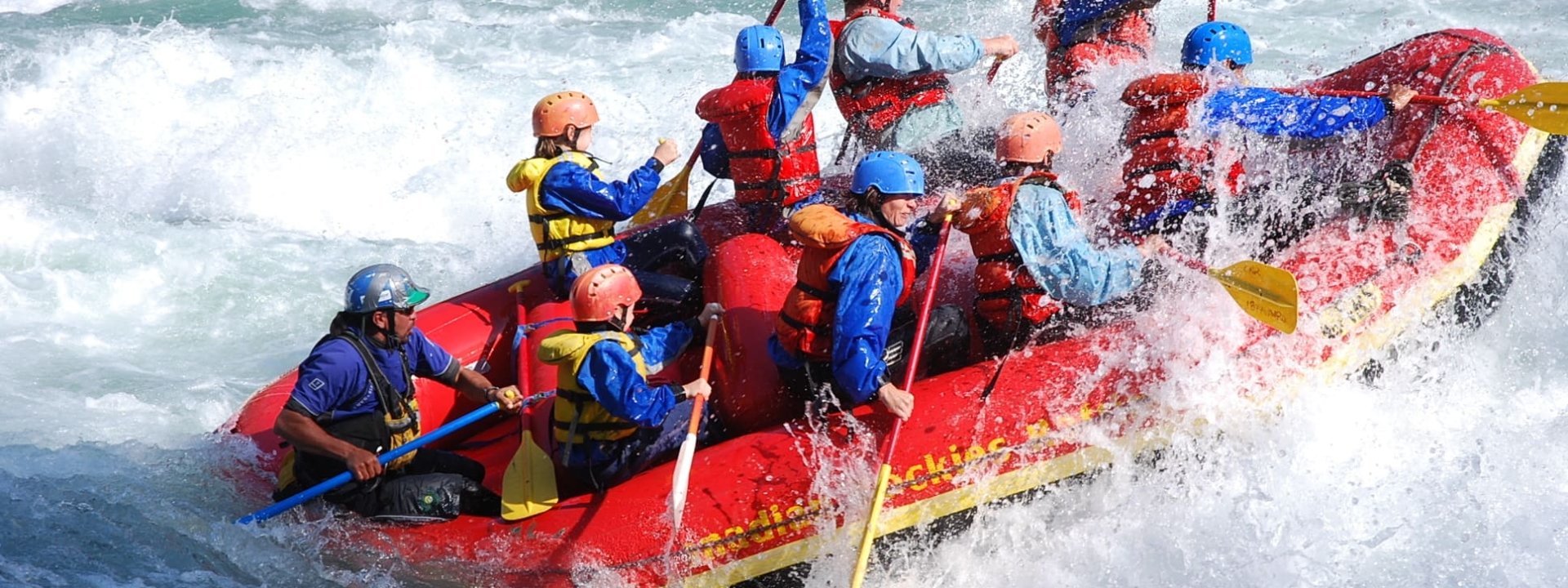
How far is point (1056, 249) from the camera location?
469 centimetres

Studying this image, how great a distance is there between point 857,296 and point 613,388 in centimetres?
83

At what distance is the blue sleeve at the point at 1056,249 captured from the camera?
4684mm

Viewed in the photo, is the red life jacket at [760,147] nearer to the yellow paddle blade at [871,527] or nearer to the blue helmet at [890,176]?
the blue helmet at [890,176]

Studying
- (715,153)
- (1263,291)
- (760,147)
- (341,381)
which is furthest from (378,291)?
(1263,291)

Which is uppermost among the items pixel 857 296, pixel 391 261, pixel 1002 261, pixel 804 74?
pixel 804 74

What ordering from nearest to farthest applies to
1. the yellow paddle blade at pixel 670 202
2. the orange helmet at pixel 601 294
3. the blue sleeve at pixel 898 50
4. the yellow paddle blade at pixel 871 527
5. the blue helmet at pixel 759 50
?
the yellow paddle blade at pixel 871 527, the orange helmet at pixel 601 294, the blue helmet at pixel 759 50, the blue sleeve at pixel 898 50, the yellow paddle blade at pixel 670 202

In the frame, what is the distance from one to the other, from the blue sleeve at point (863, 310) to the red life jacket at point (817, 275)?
0.17 ft

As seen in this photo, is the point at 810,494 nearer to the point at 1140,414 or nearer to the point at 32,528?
the point at 1140,414

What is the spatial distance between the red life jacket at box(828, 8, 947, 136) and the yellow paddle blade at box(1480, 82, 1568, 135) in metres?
2.33

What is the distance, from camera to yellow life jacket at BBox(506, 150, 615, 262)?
18.5 ft

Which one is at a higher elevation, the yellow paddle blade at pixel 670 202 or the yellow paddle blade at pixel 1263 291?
the yellow paddle blade at pixel 1263 291

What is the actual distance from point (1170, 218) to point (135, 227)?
7642 millimetres

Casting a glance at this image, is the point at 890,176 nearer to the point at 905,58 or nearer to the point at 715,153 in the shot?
the point at 905,58

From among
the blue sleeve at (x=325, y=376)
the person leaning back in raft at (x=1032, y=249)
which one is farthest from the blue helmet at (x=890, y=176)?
the blue sleeve at (x=325, y=376)
